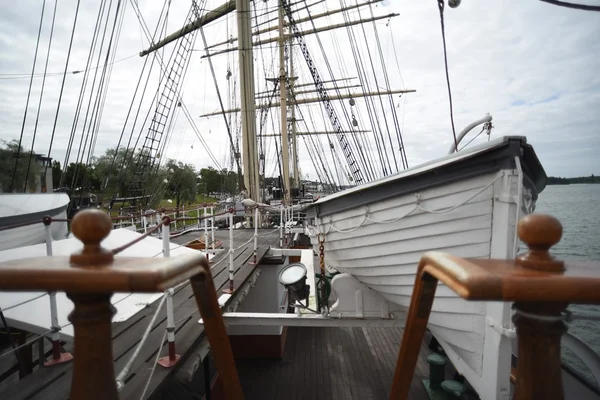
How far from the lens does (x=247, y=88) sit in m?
8.75

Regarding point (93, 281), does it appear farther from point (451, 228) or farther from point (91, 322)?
point (451, 228)

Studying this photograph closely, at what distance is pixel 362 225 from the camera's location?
143 inches

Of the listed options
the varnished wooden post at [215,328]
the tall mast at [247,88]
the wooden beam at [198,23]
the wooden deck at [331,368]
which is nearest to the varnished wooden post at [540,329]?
the varnished wooden post at [215,328]

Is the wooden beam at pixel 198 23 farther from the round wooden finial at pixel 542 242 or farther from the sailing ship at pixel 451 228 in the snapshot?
the round wooden finial at pixel 542 242

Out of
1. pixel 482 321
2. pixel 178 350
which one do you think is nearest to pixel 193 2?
pixel 178 350

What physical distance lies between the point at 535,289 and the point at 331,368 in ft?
17.7

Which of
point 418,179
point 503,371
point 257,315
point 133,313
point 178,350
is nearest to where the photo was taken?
point 178,350

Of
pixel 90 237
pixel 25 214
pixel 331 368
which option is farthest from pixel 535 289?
pixel 25 214

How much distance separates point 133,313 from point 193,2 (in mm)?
9858

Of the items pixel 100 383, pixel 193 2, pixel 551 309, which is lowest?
pixel 100 383

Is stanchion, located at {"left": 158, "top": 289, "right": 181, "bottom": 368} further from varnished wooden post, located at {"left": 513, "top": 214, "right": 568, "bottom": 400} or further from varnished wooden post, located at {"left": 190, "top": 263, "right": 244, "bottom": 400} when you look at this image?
varnished wooden post, located at {"left": 513, "top": 214, "right": 568, "bottom": 400}

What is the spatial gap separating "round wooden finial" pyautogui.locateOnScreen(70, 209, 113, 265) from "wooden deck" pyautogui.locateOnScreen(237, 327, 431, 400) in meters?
4.75

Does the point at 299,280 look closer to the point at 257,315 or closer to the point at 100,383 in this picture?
the point at 257,315

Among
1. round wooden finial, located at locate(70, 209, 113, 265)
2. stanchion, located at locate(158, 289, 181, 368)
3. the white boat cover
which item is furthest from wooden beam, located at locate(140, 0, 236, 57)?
round wooden finial, located at locate(70, 209, 113, 265)
